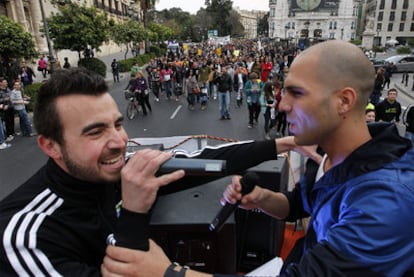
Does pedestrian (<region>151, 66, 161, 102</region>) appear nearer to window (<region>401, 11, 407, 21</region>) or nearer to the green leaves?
the green leaves

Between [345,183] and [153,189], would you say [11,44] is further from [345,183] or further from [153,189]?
[345,183]

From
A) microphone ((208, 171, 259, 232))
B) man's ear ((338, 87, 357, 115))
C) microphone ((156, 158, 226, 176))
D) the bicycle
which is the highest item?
man's ear ((338, 87, 357, 115))

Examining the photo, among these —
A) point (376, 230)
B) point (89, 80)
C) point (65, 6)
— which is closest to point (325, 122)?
point (376, 230)

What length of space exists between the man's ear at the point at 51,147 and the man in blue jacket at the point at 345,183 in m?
0.58

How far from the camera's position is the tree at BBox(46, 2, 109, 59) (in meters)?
16.4

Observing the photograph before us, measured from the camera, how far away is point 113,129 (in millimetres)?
1395

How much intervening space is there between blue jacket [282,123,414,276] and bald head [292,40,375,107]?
0.87 feet

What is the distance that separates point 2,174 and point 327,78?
7582mm

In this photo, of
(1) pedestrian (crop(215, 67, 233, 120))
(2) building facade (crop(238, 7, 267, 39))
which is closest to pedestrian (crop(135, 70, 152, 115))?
(1) pedestrian (crop(215, 67, 233, 120))

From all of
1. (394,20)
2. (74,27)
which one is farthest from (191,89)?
(394,20)

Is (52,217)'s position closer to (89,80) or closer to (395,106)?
(89,80)

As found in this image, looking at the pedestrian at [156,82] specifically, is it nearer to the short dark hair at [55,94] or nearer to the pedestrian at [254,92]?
the pedestrian at [254,92]

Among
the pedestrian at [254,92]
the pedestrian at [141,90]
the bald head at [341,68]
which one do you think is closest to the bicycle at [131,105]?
the pedestrian at [141,90]

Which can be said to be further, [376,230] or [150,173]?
[150,173]
